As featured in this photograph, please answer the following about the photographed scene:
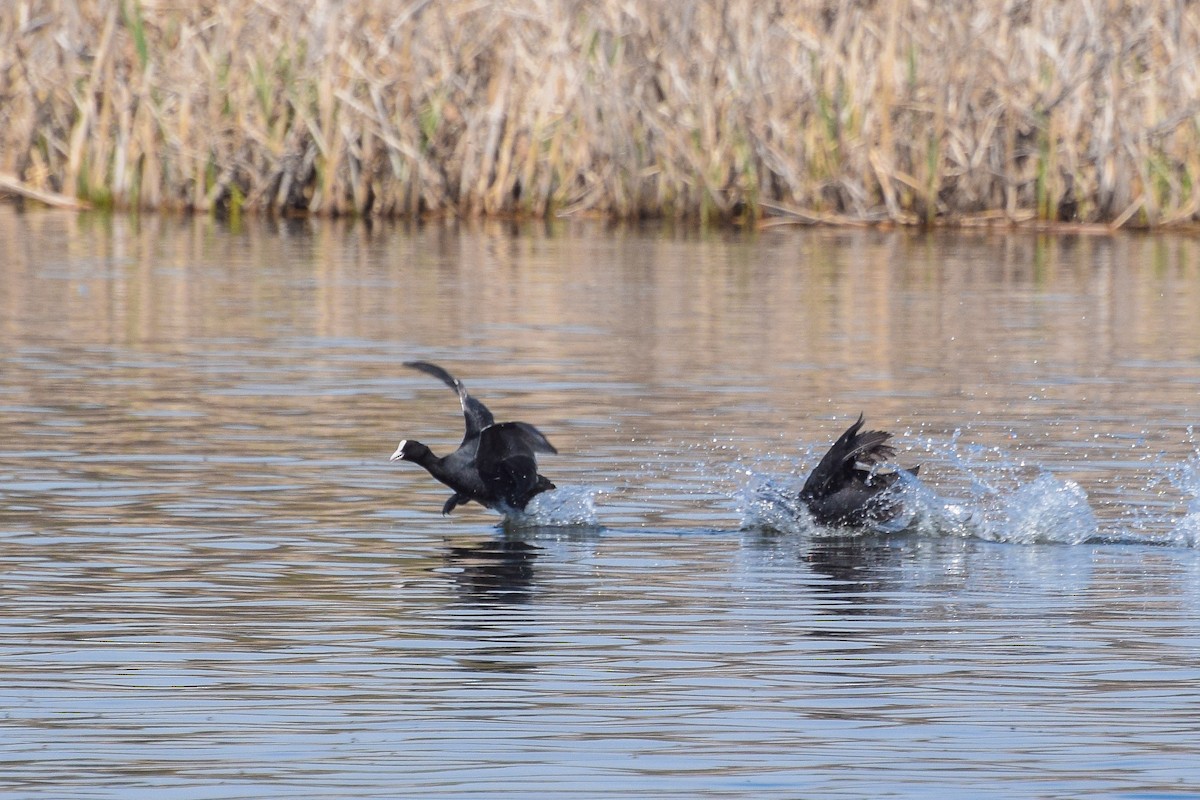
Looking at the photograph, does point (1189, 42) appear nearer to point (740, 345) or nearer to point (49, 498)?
point (740, 345)

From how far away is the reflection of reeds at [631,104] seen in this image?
22703 mm

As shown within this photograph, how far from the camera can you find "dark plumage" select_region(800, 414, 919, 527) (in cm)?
837

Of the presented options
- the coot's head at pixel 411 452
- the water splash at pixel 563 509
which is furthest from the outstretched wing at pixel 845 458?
the coot's head at pixel 411 452

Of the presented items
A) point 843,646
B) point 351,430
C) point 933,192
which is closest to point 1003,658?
point 843,646

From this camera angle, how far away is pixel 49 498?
8.66m

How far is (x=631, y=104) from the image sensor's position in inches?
910

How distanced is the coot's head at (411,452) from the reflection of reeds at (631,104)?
14636 millimetres

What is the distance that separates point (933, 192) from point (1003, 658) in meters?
17.7

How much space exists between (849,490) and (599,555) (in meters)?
1.07

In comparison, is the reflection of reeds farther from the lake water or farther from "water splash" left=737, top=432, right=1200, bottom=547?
"water splash" left=737, top=432, right=1200, bottom=547

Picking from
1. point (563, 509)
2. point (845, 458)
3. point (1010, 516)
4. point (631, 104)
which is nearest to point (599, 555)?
point (563, 509)

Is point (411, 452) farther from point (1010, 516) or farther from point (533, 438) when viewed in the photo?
point (1010, 516)

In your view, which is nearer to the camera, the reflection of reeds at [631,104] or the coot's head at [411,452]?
the coot's head at [411,452]

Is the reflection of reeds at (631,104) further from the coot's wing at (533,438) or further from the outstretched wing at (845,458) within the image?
the coot's wing at (533,438)
